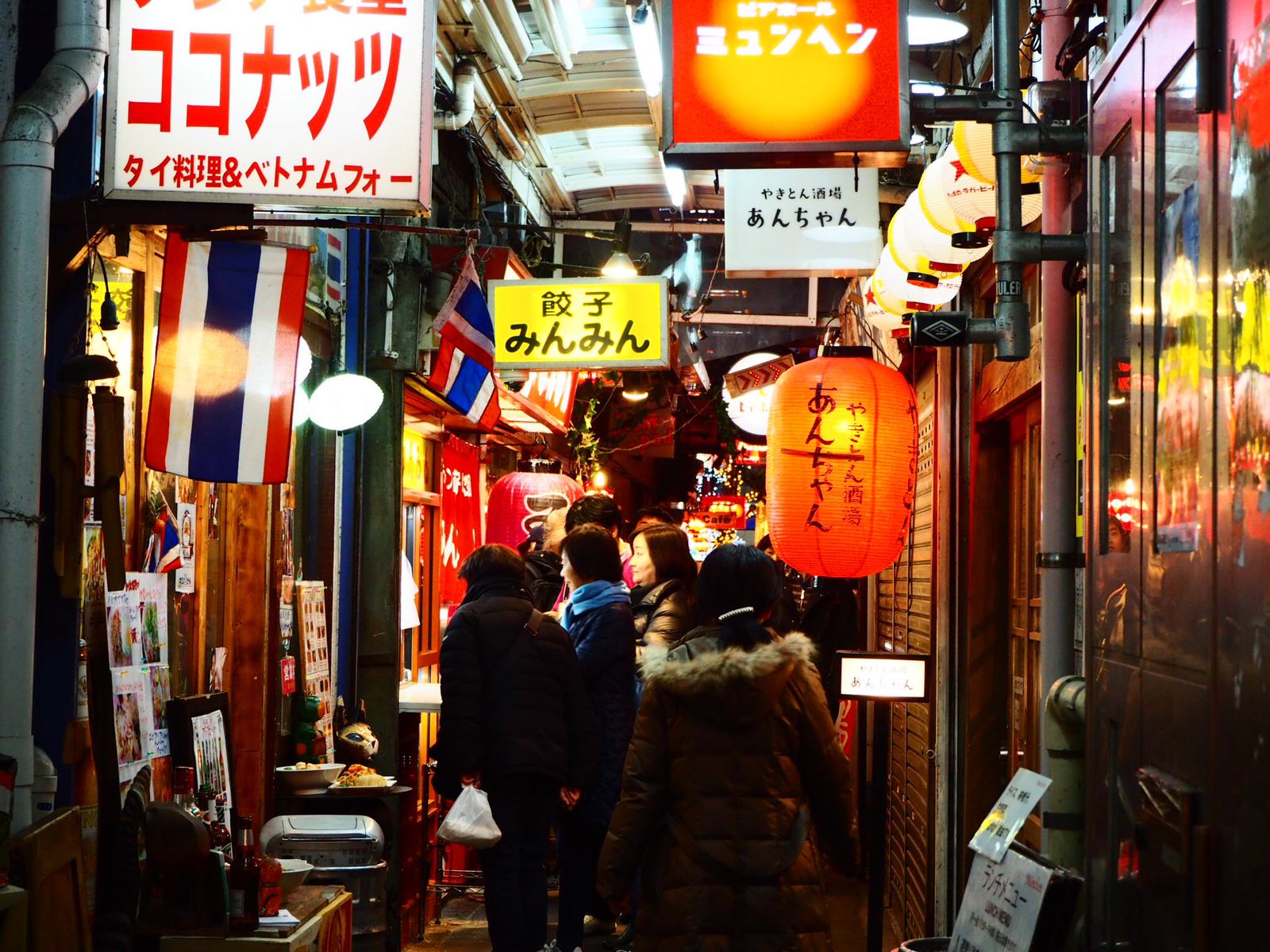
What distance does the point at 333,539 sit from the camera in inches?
426

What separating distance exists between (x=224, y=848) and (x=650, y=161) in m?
10.5

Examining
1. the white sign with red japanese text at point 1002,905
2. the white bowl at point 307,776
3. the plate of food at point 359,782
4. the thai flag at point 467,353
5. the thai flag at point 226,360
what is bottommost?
the plate of food at point 359,782

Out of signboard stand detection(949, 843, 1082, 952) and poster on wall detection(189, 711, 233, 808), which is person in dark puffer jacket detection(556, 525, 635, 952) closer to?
poster on wall detection(189, 711, 233, 808)

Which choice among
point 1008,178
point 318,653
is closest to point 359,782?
point 318,653

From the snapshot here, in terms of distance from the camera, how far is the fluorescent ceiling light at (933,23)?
28.3 feet

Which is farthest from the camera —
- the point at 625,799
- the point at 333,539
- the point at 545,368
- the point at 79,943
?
the point at 545,368

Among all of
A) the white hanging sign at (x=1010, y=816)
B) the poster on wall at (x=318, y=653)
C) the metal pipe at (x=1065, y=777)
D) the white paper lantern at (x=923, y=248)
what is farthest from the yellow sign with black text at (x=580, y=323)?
the white hanging sign at (x=1010, y=816)

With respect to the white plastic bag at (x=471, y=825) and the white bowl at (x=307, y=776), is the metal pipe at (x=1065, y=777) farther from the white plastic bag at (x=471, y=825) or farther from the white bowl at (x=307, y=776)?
the white bowl at (x=307, y=776)

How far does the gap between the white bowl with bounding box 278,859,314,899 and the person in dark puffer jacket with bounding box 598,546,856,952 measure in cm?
228

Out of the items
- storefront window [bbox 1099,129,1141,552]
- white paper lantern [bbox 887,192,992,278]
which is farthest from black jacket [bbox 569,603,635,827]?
storefront window [bbox 1099,129,1141,552]

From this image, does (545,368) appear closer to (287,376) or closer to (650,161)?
(650,161)

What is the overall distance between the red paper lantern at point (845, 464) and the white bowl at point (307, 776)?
3.43 metres

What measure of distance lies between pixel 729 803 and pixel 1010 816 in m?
1.50

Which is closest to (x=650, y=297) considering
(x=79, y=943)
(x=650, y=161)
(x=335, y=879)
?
(x=650, y=161)
